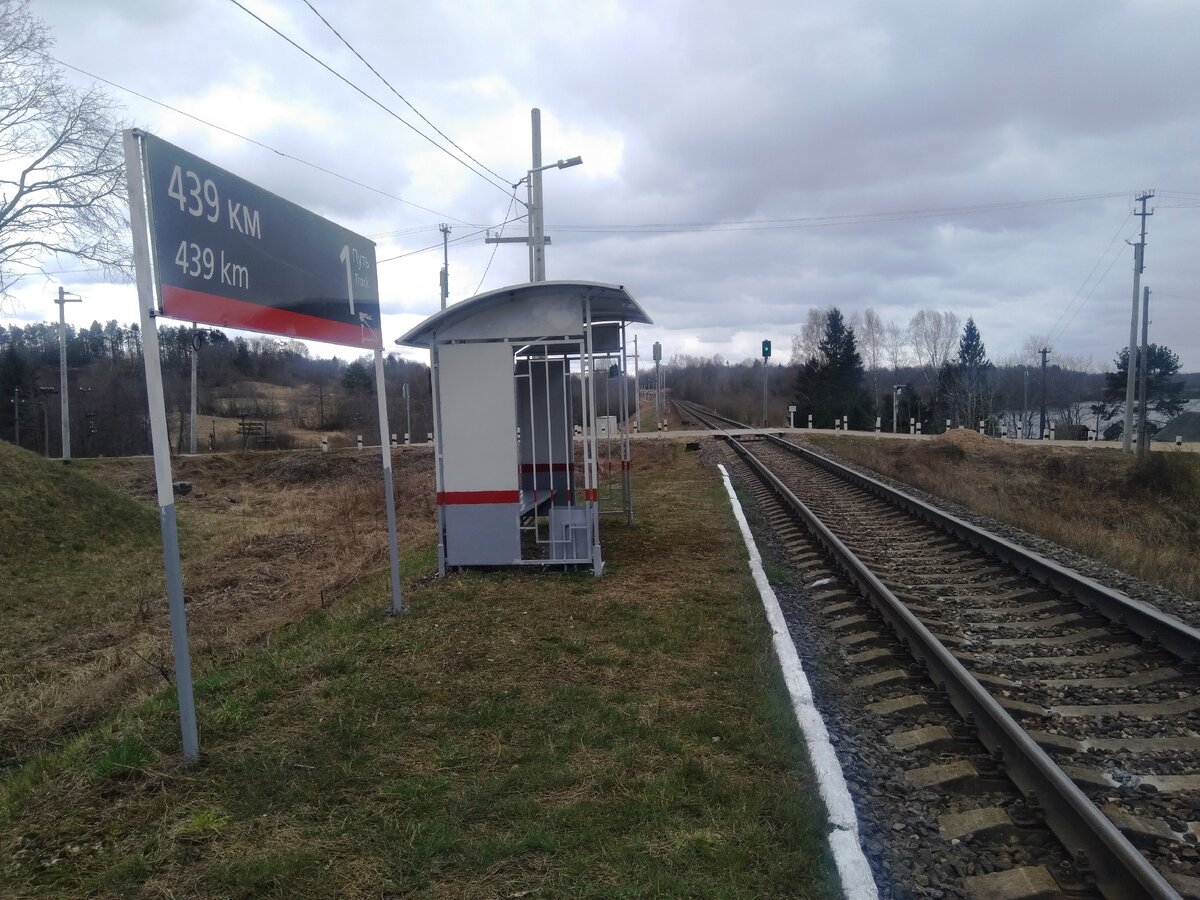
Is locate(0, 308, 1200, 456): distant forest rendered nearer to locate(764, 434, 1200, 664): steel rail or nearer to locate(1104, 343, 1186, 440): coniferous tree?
locate(1104, 343, 1186, 440): coniferous tree

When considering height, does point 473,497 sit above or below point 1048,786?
above

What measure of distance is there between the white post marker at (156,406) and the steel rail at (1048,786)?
4.34 metres

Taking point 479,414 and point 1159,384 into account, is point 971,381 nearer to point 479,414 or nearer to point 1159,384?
point 1159,384

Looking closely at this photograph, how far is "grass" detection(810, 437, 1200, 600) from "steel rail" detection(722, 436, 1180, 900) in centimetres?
420

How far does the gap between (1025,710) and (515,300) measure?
20.5ft

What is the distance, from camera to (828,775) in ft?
13.3

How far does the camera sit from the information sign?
4133 millimetres

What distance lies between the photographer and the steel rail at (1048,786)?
3.09m

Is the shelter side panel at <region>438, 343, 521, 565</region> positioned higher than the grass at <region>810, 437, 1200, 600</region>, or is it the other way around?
the shelter side panel at <region>438, 343, 521, 565</region>

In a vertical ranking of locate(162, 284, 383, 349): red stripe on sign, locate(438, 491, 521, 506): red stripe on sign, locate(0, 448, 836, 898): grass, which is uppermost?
locate(162, 284, 383, 349): red stripe on sign

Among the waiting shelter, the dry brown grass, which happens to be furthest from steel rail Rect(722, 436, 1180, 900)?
the dry brown grass

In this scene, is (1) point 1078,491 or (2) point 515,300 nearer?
(2) point 515,300

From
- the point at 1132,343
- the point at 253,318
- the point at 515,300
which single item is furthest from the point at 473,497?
the point at 1132,343

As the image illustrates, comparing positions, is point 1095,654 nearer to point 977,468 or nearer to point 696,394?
point 977,468
